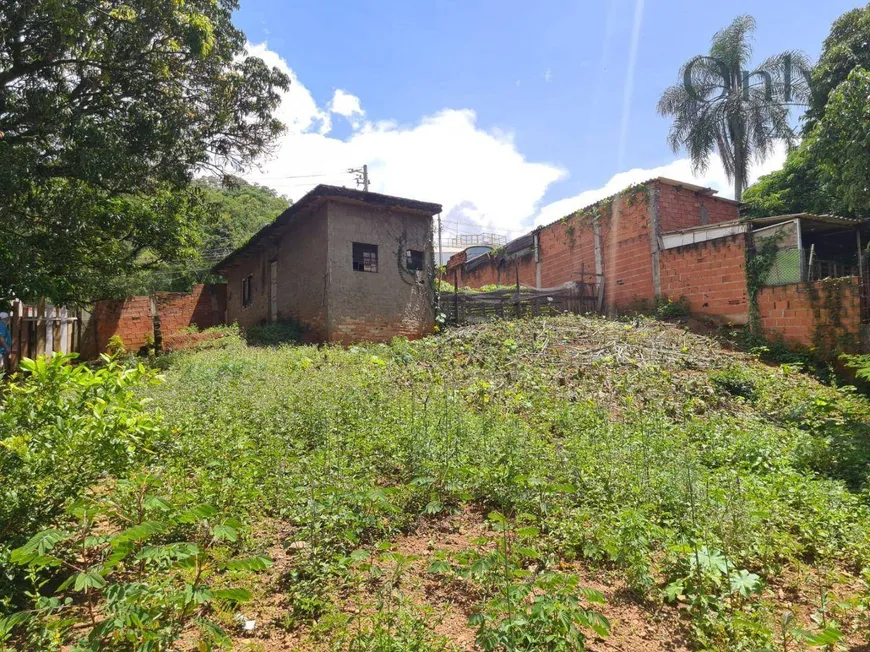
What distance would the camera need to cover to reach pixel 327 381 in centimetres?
679

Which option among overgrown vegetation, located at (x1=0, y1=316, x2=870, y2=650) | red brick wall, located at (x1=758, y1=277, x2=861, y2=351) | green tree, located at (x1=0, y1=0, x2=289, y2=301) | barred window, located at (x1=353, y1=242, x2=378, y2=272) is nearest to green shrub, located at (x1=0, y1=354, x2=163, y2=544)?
overgrown vegetation, located at (x1=0, y1=316, x2=870, y2=650)

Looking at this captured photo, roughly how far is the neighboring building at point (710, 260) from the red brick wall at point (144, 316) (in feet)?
44.3

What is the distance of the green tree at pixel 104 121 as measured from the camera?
659 centimetres

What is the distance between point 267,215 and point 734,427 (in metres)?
30.4

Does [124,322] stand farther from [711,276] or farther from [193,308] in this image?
[711,276]

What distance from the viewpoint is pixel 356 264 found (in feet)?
39.2

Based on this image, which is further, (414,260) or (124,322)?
(124,322)

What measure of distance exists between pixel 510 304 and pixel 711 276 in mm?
5230

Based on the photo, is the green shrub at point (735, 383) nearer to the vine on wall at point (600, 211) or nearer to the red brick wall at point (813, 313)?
the red brick wall at point (813, 313)

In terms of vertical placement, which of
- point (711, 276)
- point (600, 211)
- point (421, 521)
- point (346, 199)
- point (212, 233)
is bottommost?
point (421, 521)

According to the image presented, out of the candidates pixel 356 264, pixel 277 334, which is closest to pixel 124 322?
pixel 277 334

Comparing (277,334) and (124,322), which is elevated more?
(124,322)

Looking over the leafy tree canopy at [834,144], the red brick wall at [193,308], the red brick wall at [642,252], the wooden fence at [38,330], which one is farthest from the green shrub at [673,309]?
the red brick wall at [193,308]

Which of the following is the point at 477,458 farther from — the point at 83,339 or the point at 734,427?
the point at 83,339
